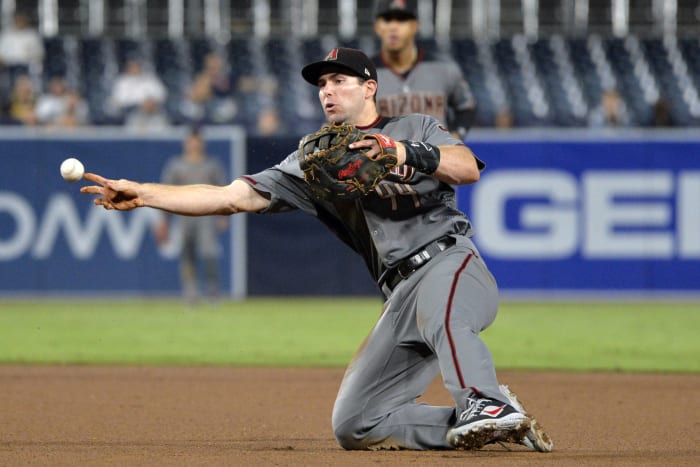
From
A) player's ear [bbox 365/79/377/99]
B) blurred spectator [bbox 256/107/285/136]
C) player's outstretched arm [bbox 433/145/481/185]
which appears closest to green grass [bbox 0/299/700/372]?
blurred spectator [bbox 256/107/285/136]

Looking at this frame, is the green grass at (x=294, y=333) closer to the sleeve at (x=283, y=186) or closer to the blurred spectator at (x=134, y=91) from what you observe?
the blurred spectator at (x=134, y=91)

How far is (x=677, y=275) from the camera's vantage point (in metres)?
15.0

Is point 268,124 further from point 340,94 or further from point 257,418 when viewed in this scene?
point 340,94

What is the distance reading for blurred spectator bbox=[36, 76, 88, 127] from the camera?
634 inches

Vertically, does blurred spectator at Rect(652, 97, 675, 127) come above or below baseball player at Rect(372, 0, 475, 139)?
below

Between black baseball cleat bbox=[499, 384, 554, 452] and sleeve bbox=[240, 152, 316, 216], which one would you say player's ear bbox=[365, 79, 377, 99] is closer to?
sleeve bbox=[240, 152, 316, 216]

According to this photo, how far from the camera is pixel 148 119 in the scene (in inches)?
629

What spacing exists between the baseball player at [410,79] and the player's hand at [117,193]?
367 cm

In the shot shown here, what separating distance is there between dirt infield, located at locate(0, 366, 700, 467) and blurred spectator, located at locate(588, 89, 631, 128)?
810 cm

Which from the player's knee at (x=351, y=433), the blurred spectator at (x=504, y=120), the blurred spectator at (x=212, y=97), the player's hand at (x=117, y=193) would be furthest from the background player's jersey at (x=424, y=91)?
the blurred spectator at (x=212, y=97)

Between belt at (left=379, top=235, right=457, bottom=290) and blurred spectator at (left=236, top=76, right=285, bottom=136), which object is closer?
belt at (left=379, top=235, right=457, bottom=290)

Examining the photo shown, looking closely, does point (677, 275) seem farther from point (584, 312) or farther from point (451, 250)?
point (451, 250)

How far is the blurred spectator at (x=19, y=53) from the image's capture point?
62.1 ft

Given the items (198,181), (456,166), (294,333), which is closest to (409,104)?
(294,333)
